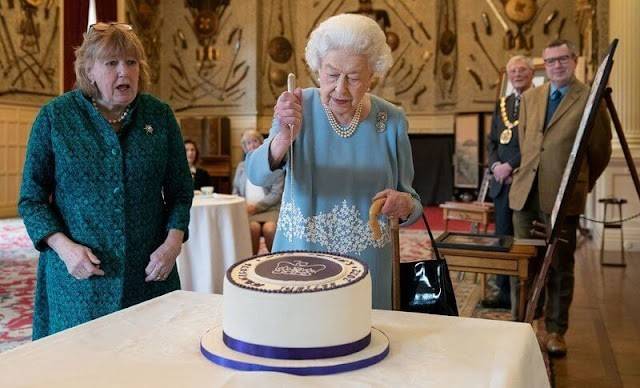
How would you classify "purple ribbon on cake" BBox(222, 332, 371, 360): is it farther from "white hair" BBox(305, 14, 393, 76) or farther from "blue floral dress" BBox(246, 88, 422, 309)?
"white hair" BBox(305, 14, 393, 76)

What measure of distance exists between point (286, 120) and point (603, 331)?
3338 millimetres

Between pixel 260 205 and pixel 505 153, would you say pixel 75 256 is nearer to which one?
pixel 505 153

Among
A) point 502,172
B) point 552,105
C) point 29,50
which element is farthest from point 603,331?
point 29,50

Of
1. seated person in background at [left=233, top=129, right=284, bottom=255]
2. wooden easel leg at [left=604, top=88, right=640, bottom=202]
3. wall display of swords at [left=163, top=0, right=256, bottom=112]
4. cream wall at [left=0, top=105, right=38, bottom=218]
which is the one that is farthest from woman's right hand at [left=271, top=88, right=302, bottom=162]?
wall display of swords at [left=163, top=0, right=256, bottom=112]

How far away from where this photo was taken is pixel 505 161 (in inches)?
174

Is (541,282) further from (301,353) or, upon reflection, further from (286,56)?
(286,56)

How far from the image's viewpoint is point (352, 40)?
1686mm

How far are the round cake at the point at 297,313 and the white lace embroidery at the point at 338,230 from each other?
670mm

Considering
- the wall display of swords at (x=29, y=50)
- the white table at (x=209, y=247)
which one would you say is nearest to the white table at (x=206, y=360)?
the white table at (x=209, y=247)

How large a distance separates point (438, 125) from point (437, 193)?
62.8 inches

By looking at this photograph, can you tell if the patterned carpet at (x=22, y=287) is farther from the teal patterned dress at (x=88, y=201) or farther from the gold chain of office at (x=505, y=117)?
the teal patterned dress at (x=88, y=201)

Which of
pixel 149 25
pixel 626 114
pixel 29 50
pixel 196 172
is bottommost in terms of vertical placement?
pixel 196 172

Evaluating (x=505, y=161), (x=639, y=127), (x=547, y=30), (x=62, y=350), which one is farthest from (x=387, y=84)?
(x=62, y=350)

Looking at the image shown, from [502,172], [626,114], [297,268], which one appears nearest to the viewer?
[297,268]
